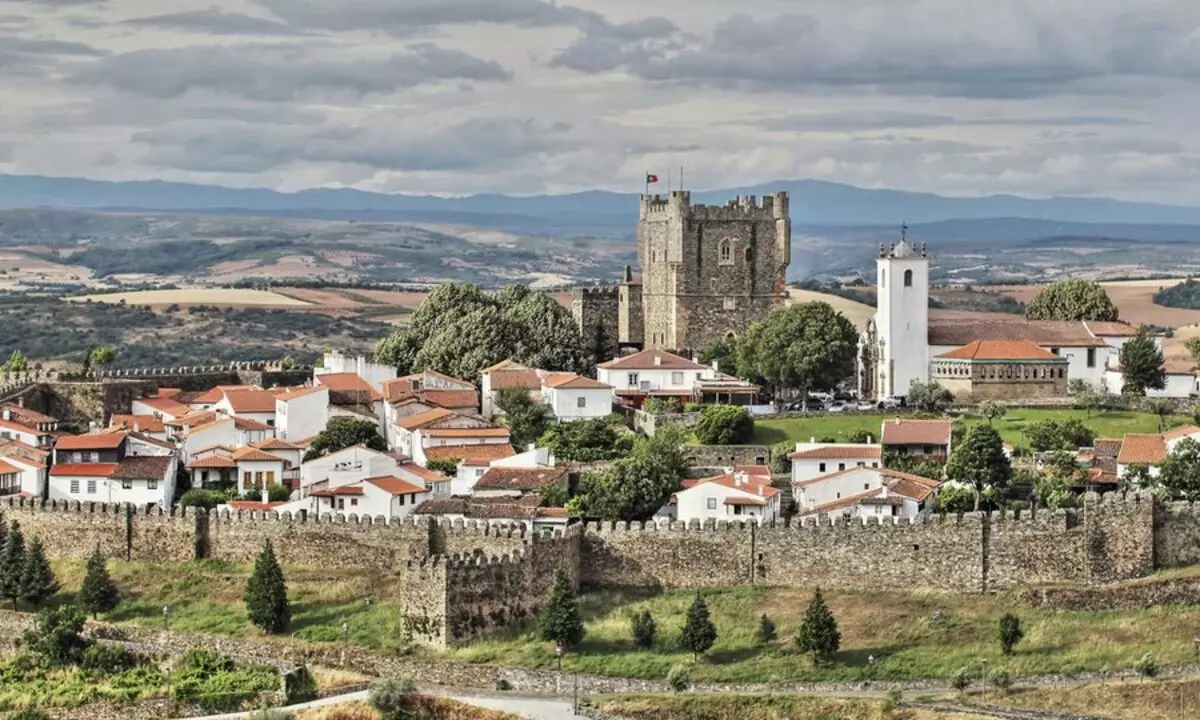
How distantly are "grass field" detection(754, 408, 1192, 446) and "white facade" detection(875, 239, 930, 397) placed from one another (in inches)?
163

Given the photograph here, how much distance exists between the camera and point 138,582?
5322 cm

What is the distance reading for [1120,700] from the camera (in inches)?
1698

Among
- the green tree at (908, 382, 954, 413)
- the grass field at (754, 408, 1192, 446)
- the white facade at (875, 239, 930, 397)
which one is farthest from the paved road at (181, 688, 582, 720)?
the white facade at (875, 239, 930, 397)

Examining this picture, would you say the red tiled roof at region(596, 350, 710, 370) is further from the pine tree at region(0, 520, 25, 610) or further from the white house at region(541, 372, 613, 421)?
the pine tree at region(0, 520, 25, 610)

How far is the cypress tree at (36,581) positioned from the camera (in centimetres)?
5216

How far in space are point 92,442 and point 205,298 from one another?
112 meters

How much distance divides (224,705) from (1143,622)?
57.8 feet

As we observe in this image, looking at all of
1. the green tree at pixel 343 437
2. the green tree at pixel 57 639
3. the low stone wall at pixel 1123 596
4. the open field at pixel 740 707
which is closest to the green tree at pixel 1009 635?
the low stone wall at pixel 1123 596

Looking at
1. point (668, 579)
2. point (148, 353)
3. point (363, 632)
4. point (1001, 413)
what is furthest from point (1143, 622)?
point (148, 353)

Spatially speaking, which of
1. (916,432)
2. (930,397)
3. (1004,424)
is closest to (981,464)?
(916,432)

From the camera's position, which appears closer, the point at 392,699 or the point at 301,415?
the point at 392,699

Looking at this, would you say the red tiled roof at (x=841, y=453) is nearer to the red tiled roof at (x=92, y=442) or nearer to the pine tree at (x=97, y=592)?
the pine tree at (x=97, y=592)

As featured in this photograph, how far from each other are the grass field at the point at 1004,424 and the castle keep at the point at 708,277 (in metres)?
11.4

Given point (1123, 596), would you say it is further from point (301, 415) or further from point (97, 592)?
point (301, 415)
